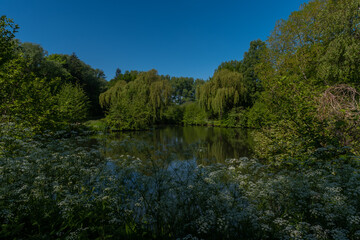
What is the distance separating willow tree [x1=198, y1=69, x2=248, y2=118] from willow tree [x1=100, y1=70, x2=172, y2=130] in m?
6.45

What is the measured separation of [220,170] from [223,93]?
24675 mm

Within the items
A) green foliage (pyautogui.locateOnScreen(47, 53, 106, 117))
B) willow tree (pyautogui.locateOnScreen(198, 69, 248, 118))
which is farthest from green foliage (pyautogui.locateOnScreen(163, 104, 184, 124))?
green foliage (pyautogui.locateOnScreen(47, 53, 106, 117))

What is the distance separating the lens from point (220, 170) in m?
3.49

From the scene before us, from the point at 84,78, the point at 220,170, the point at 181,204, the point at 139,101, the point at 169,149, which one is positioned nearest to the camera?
the point at 181,204

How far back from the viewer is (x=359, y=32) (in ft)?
26.6

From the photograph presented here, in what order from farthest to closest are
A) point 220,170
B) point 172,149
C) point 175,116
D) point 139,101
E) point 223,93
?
point 175,116 → point 223,93 → point 139,101 → point 172,149 → point 220,170

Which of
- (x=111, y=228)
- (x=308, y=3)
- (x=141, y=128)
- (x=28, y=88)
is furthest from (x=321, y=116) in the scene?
(x=141, y=128)

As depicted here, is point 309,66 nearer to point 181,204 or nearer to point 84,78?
point 181,204

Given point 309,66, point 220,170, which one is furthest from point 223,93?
point 220,170

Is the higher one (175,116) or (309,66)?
(309,66)

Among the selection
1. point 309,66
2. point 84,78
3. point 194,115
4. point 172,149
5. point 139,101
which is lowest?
point 172,149

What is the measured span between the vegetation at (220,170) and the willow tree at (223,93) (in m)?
11.6

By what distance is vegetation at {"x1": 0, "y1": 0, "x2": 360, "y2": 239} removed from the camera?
2669mm

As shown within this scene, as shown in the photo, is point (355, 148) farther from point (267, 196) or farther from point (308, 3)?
point (308, 3)
